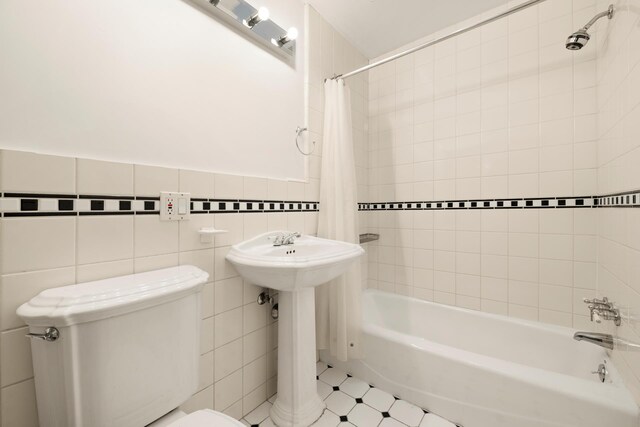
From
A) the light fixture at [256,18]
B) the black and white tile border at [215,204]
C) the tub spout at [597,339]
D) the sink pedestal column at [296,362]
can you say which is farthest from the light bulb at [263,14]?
the tub spout at [597,339]

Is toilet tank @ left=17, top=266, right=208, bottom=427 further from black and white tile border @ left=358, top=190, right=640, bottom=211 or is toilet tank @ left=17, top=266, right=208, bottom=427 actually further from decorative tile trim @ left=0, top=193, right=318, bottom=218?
black and white tile border @ left=358, top=190, right=640, bottom=211

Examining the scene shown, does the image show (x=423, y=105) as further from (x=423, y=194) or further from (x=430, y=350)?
(x=430, y=350)

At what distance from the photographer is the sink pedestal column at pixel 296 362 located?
4.05ft

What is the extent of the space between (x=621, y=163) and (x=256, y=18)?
181 cm

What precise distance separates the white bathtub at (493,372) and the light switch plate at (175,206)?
4.02 ft

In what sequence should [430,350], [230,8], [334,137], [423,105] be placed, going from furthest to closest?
[423,105] < [334,137] < [430,350] < [230,8]

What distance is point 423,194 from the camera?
204 centimetres

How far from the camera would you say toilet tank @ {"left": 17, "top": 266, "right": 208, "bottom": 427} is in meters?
0.63

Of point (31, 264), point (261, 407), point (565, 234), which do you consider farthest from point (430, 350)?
point (31, 264)

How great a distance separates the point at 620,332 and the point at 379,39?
2289mm

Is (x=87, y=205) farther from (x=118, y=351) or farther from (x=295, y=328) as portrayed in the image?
(x=295, y=328)

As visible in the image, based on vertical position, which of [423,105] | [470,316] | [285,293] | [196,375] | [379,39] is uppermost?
[379,39]

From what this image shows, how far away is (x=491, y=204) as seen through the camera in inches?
69.1

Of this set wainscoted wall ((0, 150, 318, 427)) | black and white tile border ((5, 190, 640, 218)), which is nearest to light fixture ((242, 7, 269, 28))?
wainscoted wall ((0, 150, 318, 427))
